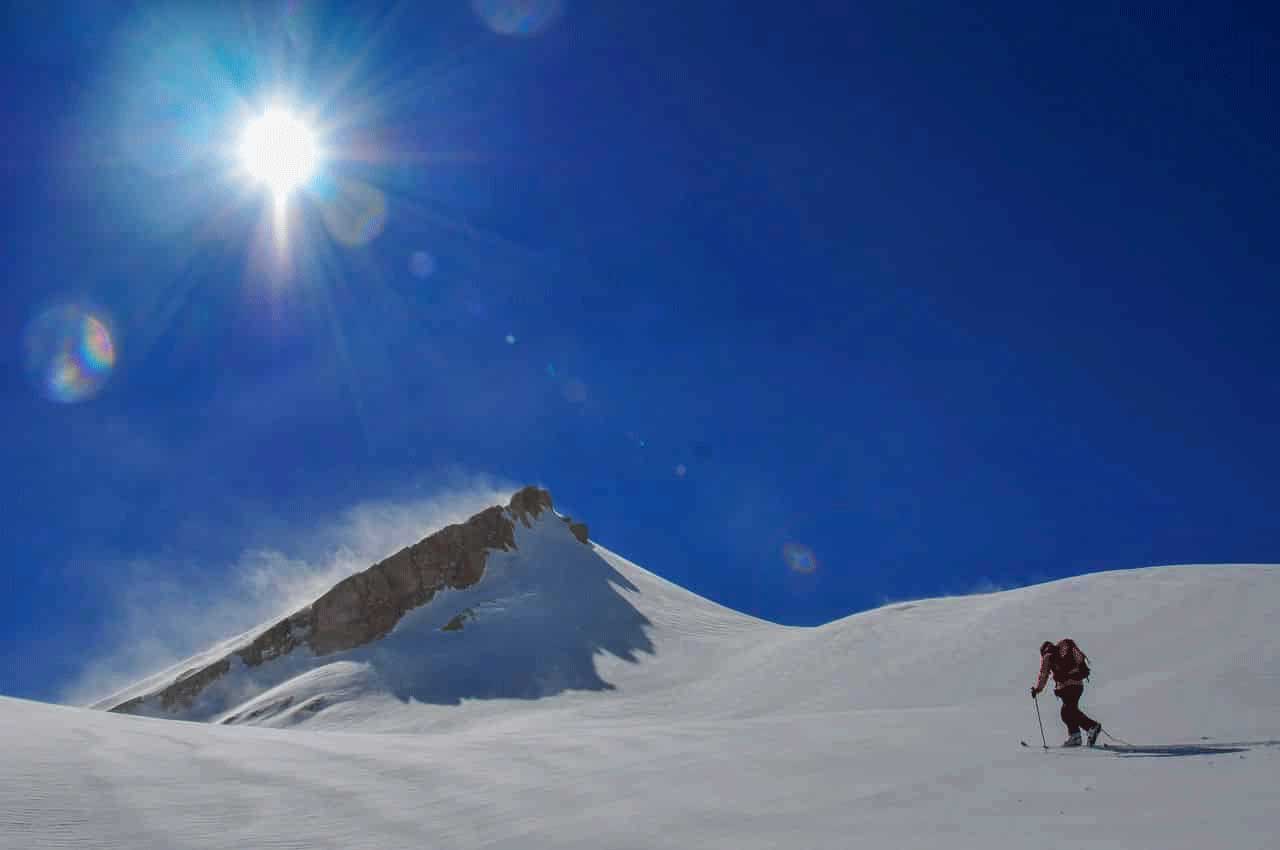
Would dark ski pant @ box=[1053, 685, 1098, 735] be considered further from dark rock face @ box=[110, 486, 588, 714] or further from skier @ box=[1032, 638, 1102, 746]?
dark rock face @ box=[110, 486, 588, 714]

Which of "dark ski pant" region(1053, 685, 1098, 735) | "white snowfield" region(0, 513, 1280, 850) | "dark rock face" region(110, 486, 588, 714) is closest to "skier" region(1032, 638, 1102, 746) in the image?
"dark ski pant" region(1053, 685, 1098, 735)

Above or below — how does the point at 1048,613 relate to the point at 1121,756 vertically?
above

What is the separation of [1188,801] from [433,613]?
58.3 m

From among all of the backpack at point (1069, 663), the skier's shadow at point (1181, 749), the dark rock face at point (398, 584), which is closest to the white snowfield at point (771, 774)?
the skier's shadow at point (1181, 749)

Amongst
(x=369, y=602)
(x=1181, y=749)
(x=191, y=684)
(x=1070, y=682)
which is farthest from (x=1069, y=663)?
(x=191, y=684)

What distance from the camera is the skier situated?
9.34m

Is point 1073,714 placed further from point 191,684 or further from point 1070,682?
point 191,684

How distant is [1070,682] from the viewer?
9984 millimetres

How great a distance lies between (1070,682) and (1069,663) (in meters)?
0.36

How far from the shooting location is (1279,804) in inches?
198

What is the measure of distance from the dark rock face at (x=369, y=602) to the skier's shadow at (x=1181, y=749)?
49.6 meters

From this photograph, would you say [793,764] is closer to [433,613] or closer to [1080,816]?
[1080,816]

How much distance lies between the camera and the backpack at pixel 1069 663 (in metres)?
10.1

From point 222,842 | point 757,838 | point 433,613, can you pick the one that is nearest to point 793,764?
point 757,838
